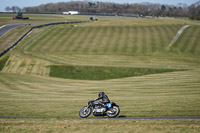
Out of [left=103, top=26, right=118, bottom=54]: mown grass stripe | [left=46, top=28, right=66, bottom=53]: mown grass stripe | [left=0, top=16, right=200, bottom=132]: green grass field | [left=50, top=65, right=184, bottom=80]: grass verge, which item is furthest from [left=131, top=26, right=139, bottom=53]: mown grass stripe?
[left=46, top=28, right=66, bottom=53]: mown grass stripe

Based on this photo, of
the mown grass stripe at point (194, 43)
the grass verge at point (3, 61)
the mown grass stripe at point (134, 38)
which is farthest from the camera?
the mown grass stripe at point (134, 38)

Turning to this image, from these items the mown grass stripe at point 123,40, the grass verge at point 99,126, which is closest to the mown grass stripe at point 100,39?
the mown grass stripe at point 123,40

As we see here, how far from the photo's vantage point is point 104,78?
161 feet

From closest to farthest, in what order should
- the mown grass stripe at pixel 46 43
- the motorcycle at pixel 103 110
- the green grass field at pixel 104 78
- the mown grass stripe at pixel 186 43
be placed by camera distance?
the motorcycle at pixel 103 110 → the green grass field at pixel 104 78 → the mown grass stripe at pixel 186 43 → the mown grass stripe at pixel 46 43

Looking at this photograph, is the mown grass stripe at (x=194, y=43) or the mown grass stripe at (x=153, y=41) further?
the mown grass stripe at (x=153, y=41)

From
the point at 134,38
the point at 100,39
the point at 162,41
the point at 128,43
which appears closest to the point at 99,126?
the point at 128,43

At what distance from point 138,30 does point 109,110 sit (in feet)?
233

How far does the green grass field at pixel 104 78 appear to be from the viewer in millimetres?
19766

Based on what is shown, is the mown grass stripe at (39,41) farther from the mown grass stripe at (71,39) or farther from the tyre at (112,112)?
the tyre at (112,112)

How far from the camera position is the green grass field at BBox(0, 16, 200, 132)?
19766mm

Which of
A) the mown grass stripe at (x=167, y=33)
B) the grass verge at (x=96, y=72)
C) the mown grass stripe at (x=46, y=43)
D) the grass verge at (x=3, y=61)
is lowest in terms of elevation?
the grass verge at (x=96, y=72)

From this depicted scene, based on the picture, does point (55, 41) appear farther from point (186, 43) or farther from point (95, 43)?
point (186, 43)

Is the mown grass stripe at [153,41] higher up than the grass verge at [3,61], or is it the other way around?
the mown grass stripe at [153,41]

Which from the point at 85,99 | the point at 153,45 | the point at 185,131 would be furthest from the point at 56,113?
the point at 153,45
